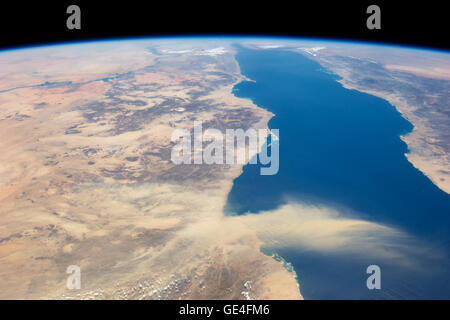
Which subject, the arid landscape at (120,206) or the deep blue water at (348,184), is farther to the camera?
the deep blue water at (348,184)

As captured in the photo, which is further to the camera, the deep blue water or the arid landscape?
the deep blue water

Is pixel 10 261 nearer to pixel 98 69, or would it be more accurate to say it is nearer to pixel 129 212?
pixel 129 212

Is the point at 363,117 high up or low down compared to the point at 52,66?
down

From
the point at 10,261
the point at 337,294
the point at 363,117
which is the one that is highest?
the point at 363,117

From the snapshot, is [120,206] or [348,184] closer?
[120,206]

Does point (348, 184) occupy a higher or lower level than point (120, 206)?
higher
